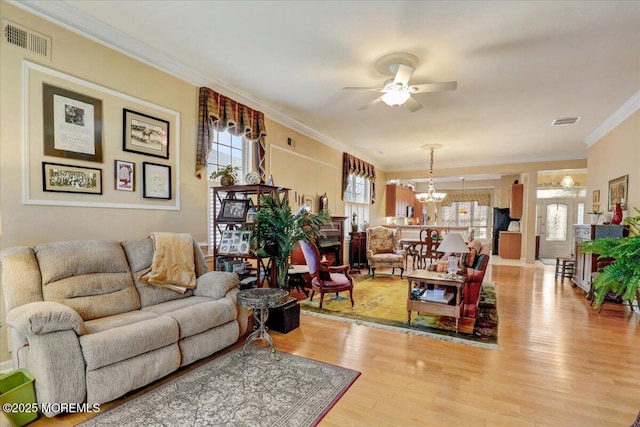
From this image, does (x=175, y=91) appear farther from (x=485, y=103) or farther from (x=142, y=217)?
(x=485, y=103)

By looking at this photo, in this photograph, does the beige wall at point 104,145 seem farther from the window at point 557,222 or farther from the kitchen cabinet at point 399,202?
the window at point 557,222

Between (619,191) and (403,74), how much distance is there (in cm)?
442

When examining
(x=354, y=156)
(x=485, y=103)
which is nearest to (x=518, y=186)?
(x=354, y=156)

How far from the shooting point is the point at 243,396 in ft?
7.11

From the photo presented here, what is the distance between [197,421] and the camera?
1895 mm

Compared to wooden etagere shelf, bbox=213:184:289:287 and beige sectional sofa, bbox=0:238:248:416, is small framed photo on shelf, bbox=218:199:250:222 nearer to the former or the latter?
wooden etagere shelf, bbox=213:184:289:287

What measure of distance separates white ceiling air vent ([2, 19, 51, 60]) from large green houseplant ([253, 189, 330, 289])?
2.18m

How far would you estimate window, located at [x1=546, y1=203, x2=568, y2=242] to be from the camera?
10203mm

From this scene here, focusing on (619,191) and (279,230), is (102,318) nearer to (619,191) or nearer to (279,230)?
(279,230)

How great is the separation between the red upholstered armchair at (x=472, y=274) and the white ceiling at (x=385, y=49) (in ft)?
7.15

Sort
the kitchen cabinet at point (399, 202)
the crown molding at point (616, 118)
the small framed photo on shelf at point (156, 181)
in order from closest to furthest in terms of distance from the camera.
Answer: the small framed photo on shelf at point (156, 181), the crown molding at point (616, 118), the kitchen cabinet at point (399, 202)

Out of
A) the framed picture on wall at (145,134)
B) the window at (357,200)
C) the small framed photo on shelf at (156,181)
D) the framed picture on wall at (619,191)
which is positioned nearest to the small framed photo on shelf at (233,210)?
the small framed photo on shelf at (156,181)

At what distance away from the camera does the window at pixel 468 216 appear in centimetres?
1243

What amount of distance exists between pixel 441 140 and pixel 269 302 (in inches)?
215
